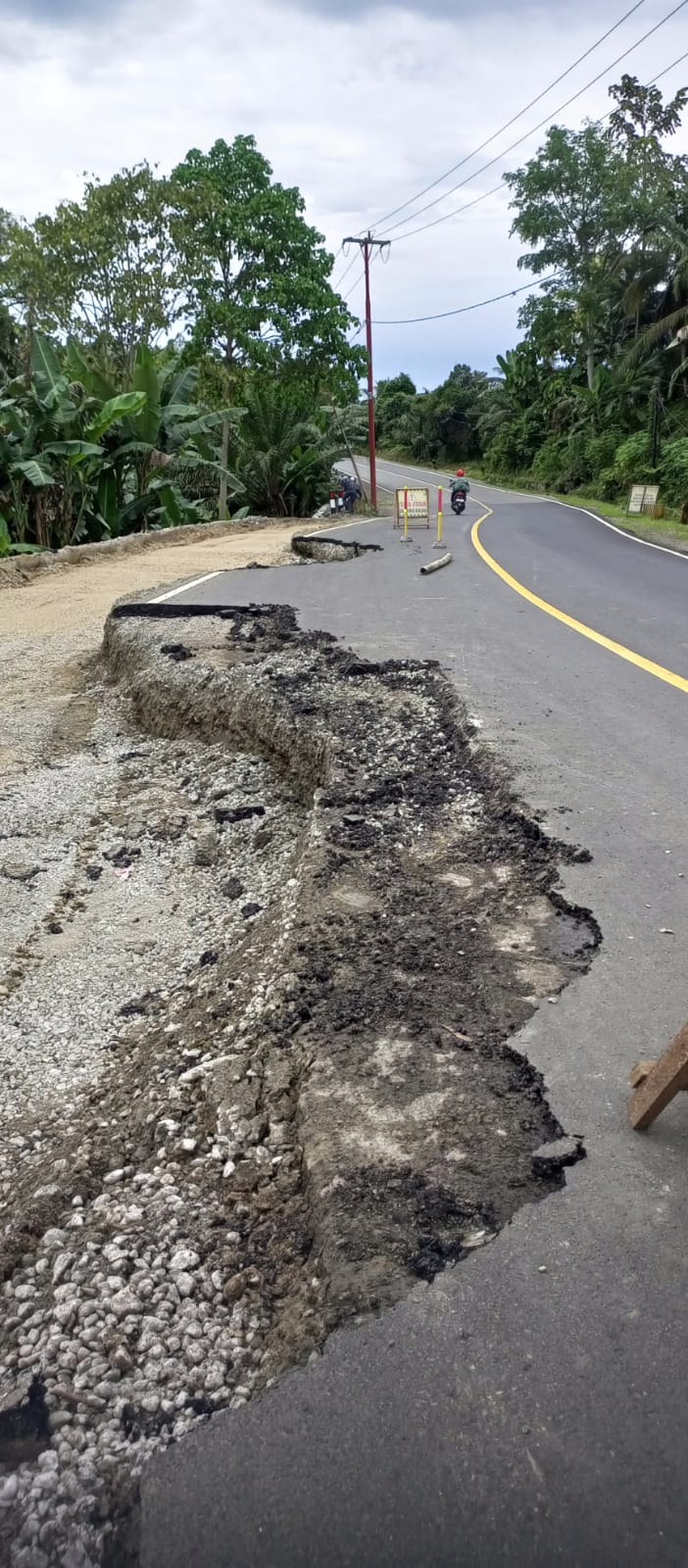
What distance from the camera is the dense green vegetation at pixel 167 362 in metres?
18.6

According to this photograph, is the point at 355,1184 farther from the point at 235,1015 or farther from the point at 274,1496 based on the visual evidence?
the point at 235,1015

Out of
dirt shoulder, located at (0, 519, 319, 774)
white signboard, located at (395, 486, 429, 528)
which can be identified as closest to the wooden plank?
dirt shoulder, located at (0, 519, 319, 774)

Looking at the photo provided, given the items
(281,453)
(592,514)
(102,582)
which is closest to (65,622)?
(102,582)

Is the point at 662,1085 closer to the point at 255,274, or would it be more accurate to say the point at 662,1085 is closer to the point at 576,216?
the point at 255,274

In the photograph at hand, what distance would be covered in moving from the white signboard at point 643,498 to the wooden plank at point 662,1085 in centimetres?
2875

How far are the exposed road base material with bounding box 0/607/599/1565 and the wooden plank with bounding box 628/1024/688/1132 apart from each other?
0.66ft

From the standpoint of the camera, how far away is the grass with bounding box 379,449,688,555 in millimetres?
22500

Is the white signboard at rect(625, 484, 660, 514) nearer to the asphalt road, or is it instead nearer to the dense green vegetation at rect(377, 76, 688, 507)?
the dense green vegetation at rect(377, 76, 688, 507)

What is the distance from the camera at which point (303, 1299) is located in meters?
2.09

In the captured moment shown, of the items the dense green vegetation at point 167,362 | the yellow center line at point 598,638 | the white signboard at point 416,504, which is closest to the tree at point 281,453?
the dense green vegetation at point 167,362

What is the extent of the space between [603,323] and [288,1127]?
162ft

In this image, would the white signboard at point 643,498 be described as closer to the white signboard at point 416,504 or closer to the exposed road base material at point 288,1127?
the white signboard at point 416,504

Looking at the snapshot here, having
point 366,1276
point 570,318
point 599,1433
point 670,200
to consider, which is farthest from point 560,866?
point 570,318

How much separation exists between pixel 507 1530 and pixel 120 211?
27999 mm
